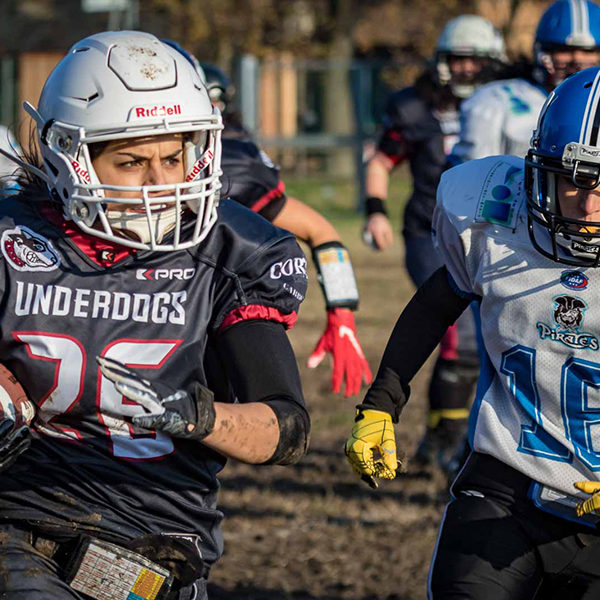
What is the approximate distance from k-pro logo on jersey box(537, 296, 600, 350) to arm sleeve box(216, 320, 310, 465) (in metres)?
0.65

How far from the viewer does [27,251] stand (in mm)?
2941

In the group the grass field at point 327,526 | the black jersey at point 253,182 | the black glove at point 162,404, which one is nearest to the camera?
the black glove at point 162,404

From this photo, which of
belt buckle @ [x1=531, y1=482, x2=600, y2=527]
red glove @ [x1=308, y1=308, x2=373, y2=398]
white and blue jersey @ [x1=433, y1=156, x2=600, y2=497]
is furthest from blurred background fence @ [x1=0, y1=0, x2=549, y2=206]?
belt buckle @ [x1=531, y1=482, x2=600, y2=527]

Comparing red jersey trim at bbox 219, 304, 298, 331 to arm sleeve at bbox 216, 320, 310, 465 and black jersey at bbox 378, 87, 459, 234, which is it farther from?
black jersey at bbox 378, 87, 459, 234

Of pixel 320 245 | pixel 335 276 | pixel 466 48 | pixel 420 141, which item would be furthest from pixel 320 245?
pixel 466 48

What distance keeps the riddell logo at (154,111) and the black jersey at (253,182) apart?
1.48 m

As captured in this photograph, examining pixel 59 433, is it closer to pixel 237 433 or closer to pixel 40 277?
pixel 40 277

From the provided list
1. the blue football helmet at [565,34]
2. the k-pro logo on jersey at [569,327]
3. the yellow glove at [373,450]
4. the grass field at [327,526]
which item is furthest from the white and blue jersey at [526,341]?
the blue football helmet at [565,34]

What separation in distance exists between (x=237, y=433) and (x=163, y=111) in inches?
33.3

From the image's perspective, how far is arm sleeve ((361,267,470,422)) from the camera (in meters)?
3.26

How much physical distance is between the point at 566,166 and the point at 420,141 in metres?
3.79

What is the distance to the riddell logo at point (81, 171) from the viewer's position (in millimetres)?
2926

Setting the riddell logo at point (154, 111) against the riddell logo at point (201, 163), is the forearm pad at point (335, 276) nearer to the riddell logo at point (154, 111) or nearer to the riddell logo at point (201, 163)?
the riddell logo at point (201, 163)

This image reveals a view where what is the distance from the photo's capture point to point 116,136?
2.88 metres
